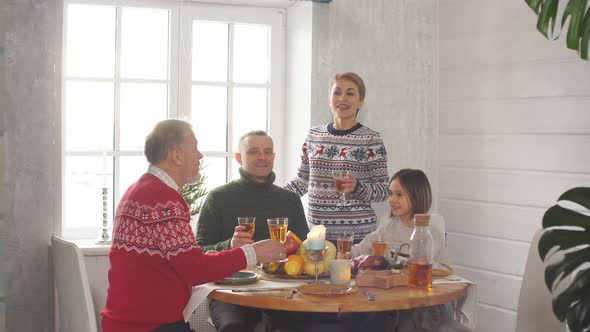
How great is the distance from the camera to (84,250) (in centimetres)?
396

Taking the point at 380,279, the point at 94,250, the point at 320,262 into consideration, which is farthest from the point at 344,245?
the point at 94,250

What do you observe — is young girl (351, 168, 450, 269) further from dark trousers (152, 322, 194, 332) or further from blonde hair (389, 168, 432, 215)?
dark trousers (152, 322, 194, 332)

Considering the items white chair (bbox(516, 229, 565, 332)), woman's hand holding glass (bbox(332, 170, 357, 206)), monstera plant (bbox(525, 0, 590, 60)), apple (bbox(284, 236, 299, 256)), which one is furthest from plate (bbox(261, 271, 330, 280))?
monstera plant (bbox(525, 0, 590, 60))

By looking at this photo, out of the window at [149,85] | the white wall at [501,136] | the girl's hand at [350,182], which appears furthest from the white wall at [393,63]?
the girl's hand at [350,182]

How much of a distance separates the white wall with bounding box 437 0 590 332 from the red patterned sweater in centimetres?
200

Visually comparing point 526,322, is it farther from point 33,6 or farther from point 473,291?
point 33,6

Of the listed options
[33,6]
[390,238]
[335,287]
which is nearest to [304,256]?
[335,287]

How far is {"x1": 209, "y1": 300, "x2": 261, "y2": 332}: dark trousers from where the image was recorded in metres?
2.99

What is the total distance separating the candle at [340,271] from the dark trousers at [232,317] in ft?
1.77

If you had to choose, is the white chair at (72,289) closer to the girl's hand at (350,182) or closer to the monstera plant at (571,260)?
the girl's hand at (350,182)

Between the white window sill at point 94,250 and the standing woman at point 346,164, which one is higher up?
the standing woman at point 346,164

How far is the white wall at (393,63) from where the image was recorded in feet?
14.6

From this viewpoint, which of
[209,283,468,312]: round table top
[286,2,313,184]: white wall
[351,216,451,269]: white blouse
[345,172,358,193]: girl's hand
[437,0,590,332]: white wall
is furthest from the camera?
[286,2,313,184]: white wall

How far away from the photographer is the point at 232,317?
303 cm
